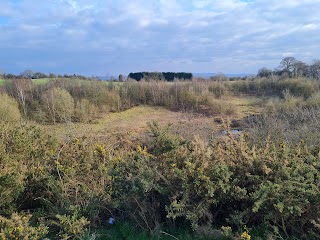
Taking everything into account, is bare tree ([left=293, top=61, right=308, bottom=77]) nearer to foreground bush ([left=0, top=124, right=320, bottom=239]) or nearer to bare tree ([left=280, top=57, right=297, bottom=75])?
bare tree ([left=280, top=57, right=297, bottom=75])

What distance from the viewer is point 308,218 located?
12.7ft

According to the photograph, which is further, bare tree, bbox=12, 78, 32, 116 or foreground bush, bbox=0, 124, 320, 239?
bare tree, bbox=12, 78, 32, 116

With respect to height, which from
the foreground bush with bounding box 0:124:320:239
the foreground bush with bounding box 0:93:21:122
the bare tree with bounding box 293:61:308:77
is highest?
the bare tree with bounding box 293:61:308:77

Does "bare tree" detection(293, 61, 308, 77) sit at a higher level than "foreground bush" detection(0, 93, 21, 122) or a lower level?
higher

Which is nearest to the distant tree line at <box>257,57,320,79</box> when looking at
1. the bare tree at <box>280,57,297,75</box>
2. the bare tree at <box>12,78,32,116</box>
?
the bare tree at <box>280,57,297,75</box>

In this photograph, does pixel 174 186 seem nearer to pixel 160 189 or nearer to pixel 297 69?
pixel 160 189

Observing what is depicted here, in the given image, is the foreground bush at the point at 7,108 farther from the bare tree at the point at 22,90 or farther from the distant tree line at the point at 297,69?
the distant tree line at the point at 297,69

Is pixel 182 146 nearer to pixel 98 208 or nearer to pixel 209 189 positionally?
pixel 209 189

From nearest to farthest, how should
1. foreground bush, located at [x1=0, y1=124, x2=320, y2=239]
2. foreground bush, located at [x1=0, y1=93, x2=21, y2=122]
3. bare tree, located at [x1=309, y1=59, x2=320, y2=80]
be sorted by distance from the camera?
foreground bush, located at [x1=0, y1=124, x2=320, y2=239], foreground bush, located at [x1=0, y1=93, x2=21, y2=122], bare tree, located at [x1=309, y1=59, x2=320, y2=80]

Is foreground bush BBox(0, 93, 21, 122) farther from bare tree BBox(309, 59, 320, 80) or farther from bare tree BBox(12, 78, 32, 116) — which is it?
bare tree BBox(309, 59, 320, 80)

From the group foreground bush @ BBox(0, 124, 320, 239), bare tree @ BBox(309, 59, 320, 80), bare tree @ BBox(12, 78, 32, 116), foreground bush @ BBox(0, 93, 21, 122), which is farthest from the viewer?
bare tree @ BBox(309, 59, 320, 80)

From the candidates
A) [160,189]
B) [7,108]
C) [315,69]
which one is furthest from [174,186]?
[315,69]

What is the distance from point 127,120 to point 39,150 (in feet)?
68.6

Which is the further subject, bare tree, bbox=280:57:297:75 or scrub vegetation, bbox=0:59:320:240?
bare tree, bbox=280:57:297:75
